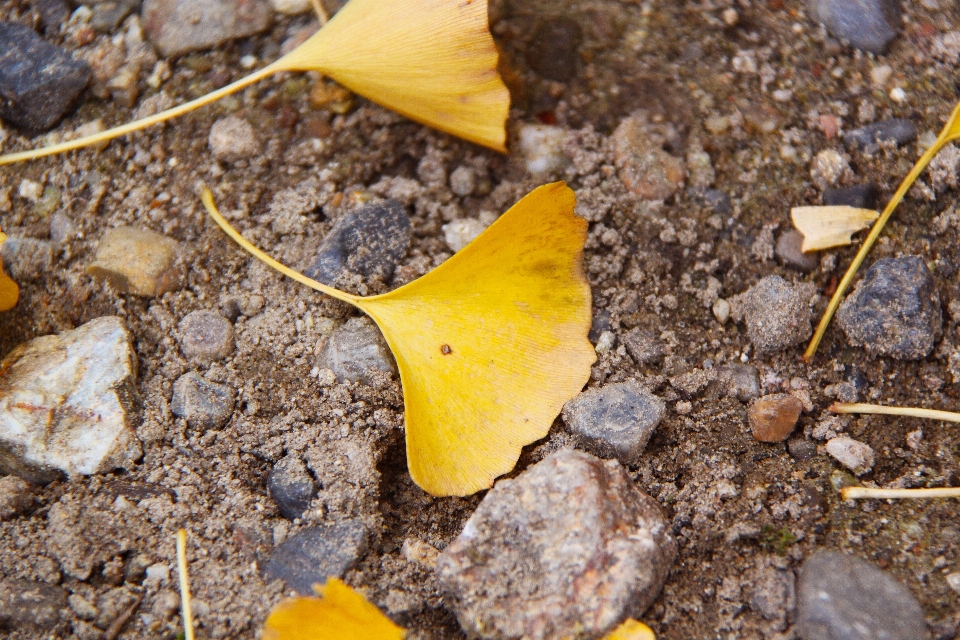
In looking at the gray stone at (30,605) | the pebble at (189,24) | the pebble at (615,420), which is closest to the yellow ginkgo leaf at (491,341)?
the pebble at (615,420)

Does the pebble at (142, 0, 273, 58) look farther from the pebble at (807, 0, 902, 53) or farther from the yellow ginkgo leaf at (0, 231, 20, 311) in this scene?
the pebble at (807, 0, 902, 53)

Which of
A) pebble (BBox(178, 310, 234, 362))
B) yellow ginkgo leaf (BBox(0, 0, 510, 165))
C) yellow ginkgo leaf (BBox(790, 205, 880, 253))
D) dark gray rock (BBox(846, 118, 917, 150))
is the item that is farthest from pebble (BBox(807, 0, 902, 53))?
pebble (BBox(178, 310, 234, 362))

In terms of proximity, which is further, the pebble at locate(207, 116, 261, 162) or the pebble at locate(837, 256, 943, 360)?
the pebble at locate(207, 116, 261, 162)

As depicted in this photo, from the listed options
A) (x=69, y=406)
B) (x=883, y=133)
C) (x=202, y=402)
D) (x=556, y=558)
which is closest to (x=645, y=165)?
(x=883, y=133)

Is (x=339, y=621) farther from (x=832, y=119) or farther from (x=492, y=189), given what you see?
(x=832, y=119)

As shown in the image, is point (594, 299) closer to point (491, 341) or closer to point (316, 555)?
point (491, 341)

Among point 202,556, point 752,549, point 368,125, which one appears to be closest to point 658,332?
point 752,549
